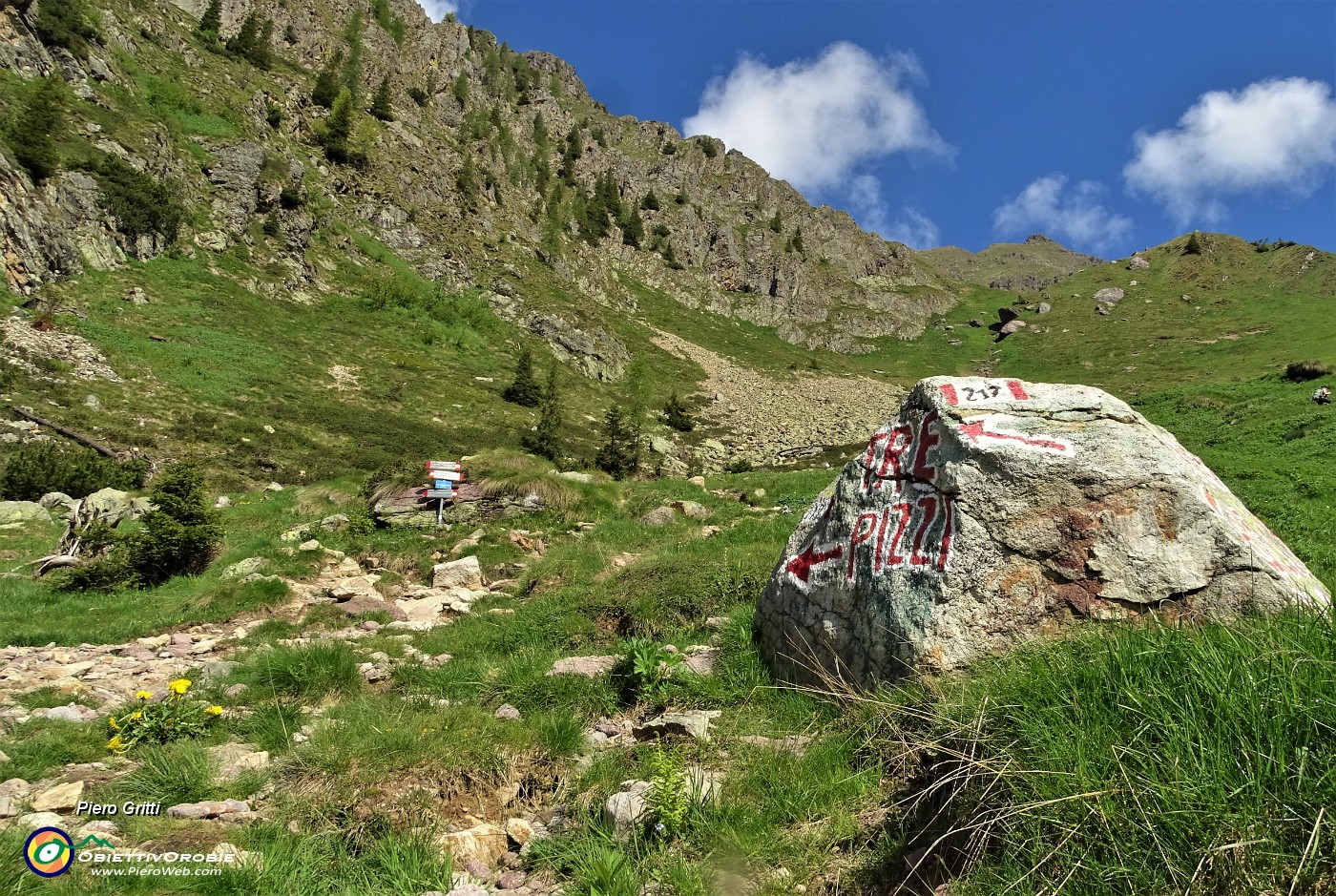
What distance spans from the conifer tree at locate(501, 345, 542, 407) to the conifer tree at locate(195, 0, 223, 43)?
196 feet

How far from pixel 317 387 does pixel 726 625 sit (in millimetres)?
35250

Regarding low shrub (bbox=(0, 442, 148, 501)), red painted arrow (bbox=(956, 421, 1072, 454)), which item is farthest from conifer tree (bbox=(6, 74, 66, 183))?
red painted arrow (bbox=(956, 421, 1072, 454))

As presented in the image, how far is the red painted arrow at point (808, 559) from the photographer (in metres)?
5.16

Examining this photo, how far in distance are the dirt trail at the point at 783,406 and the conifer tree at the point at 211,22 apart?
61.5 m

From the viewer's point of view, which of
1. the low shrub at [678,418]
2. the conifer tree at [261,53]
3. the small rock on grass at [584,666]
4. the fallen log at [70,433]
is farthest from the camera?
the conifer tree at [261,53]

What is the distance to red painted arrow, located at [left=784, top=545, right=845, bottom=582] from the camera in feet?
16.9

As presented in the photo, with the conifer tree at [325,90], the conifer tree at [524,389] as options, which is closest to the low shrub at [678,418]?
the conifer tree at [524,389]

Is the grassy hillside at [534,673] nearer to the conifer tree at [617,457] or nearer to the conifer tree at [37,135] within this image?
the conifer tree at [37,135]

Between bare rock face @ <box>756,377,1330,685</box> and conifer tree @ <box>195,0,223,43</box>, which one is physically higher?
conifer tree @ <box>195,0,223,43</box>

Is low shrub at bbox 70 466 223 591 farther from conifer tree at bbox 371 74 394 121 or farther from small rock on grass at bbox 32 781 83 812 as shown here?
conifer tree at bbox 371 74 394 121

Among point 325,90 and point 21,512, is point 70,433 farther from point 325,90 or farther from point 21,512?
point 325,90

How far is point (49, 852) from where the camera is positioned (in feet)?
10.9

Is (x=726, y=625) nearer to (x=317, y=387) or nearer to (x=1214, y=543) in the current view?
A: (x=1214, y=543)

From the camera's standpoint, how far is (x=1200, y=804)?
2025 mm
